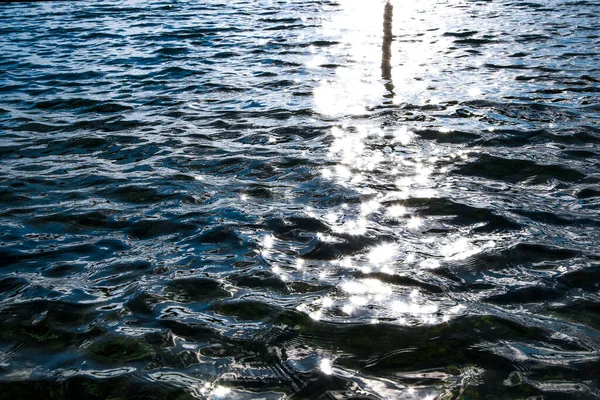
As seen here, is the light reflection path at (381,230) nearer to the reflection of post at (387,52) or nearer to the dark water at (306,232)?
the dark water at (306,232)

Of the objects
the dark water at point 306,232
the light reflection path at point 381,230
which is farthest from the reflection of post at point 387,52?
the light reflection path at point 381,230

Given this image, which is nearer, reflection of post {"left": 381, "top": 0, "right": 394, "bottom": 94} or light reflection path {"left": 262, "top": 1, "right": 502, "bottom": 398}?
light reflection path {"left": 262, "top": 1, "right": 502, "bottom": 398}

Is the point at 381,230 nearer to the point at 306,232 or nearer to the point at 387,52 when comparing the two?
the point at 306,232

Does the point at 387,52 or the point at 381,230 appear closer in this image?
the point at 381,230

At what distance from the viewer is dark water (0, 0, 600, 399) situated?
4.60 m

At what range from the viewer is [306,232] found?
681cm

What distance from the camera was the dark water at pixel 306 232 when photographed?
4.60m

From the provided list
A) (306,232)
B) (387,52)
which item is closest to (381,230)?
(306,232)

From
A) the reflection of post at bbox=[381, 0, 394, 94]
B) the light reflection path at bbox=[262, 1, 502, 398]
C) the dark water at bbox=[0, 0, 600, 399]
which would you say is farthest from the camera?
the reflection of post at bbox=[381, 0, 394, 94]

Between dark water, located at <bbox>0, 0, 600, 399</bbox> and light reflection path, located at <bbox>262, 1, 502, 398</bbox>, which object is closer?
dark water, located at <bbox>0, 0, 600, 399</bbox>

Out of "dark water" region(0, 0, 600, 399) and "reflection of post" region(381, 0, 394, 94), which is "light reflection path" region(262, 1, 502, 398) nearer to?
"dark water" region(0, 0, 600, 399)

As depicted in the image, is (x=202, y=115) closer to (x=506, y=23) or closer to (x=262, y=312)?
(x=262, y=312)

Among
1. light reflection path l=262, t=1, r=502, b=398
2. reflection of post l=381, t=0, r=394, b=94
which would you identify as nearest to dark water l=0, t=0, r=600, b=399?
light reflection path l=262, t=1, r=502, b=398

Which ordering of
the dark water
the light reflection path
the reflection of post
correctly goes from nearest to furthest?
the dark water → the light reflection path → the reflection of post
